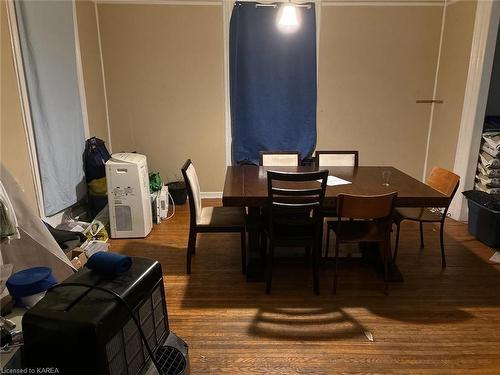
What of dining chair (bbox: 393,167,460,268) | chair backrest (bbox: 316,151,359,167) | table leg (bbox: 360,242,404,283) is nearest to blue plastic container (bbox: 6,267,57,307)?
table leg (bbox: 360,242,404,283)

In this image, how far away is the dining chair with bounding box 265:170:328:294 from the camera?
2.22 metres

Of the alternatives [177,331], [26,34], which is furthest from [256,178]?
[26,34]

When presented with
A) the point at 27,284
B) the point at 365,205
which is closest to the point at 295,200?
the point at 365,205

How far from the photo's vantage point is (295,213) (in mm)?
2357

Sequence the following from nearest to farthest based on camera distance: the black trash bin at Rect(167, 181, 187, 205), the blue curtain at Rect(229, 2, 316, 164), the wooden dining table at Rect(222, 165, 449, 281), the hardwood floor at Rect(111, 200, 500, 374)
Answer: the hardwood floor at Rect(111, 200, 500, 374) < the wooden dining table at Rect(222, 165, 449, 281) < the blue curtain at Rect(229, 2, 316, 164) < the black trash bin at Rect(167, 181, 187, 205)

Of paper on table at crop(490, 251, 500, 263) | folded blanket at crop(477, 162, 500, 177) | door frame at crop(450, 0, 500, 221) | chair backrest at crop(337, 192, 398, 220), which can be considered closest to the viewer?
chair backrest at crop(337, 192, 398, 220)

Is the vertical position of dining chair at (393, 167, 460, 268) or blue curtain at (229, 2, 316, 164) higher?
blue curtain at (229, 2, 316, 164)

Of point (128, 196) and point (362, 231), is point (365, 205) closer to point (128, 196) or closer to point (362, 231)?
point (362, 231)

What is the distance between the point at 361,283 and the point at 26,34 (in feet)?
10.3

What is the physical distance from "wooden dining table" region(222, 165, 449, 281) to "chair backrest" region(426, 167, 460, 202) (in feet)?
0.75

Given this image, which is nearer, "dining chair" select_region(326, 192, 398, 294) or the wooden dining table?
"dining chair" select_region(326, 192, 398, 294)

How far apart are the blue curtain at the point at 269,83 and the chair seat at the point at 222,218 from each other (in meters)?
1.63

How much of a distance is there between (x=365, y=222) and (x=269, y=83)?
2.32 m

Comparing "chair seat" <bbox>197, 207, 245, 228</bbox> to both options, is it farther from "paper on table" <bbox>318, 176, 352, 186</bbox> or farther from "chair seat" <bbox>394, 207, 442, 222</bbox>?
"chair seat" <bbox>394, 207, 442, 222</bbox>
